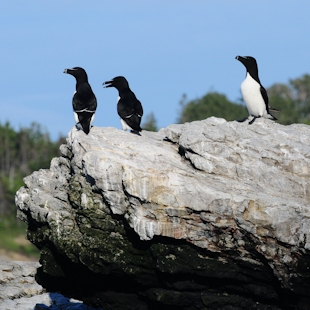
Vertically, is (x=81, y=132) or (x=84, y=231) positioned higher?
(x=81, y=132)

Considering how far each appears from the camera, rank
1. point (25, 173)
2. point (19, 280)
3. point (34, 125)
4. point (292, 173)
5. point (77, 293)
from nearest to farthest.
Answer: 1. point (292, 173)
2. point (77, 293)
3. point (19, 280)
4. point (25, 173)
5. point (34, 125)

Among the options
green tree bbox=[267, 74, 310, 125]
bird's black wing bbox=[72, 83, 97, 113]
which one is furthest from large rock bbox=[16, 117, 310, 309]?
green tree bbox=[267, 74, 310, 125]

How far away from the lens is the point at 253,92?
17.2 m

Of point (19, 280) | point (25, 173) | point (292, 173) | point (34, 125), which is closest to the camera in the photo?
point (292, 173)

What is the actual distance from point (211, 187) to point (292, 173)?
179 cm

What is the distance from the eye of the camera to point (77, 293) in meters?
16.1

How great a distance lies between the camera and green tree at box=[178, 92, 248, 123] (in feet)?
269

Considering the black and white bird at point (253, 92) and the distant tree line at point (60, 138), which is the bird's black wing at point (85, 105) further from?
the distant tree line at point (60, 138)

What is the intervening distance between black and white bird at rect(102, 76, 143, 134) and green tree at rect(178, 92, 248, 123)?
6359 cm

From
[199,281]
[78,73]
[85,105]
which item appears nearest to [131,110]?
[85,105]

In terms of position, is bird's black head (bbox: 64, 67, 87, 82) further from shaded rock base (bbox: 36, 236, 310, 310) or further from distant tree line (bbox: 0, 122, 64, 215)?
distant tree line (bbox: 0, 122, 64, 215)

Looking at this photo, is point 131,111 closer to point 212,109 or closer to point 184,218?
point 184,218

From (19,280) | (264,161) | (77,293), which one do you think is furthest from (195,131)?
(19,280)

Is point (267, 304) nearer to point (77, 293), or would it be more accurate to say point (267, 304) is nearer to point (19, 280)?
point (77, 293)
